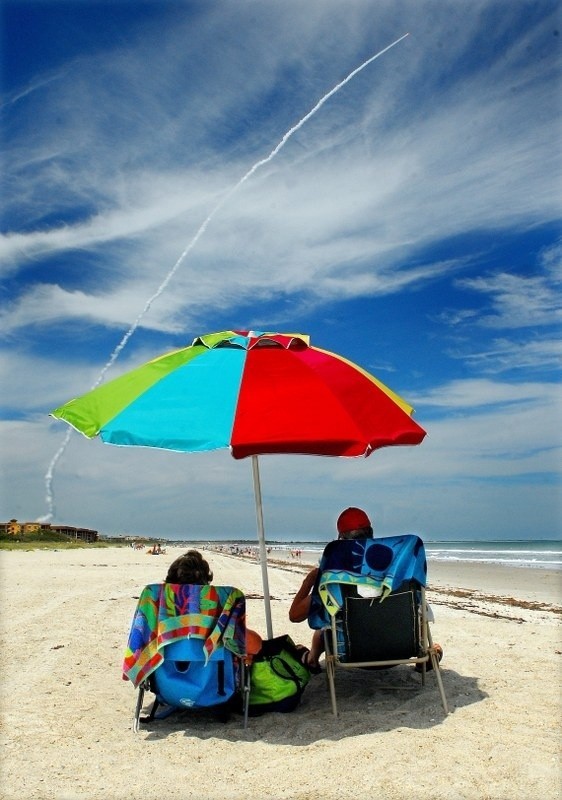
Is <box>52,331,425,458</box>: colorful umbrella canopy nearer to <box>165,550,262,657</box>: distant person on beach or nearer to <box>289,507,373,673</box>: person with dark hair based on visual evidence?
<box>289,507,373,673</box>: person with dark hair

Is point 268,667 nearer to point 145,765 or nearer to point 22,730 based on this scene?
point 145,765

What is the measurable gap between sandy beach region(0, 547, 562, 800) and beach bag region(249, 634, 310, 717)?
0.34 ft

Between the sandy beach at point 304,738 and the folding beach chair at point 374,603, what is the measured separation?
1.35 feet

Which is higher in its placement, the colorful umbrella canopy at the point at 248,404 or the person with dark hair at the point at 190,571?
the colorful umbrella canopy at the point at 248,404

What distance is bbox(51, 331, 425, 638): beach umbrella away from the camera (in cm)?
420

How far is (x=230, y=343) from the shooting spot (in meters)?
5.20

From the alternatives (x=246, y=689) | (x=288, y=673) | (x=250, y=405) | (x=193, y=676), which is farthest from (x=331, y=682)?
(x=250, y=405)

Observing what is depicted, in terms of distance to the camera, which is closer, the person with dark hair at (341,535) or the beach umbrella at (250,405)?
the beach umbrella at (250,405)

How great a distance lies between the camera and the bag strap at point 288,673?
4.93 m

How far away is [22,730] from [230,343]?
10.1 ft

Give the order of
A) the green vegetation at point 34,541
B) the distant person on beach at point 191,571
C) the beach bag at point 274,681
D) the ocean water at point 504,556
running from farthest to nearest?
the green vegetation at point 34,541 < the ocean water at point 504,556 < the beach bag at point 274,681 < the distant person on beach at point 191,571

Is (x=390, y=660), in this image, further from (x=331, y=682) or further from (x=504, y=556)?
(x=504, y=556)

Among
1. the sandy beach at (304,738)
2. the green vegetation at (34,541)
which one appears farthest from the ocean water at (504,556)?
the sandy beach at (304,738)

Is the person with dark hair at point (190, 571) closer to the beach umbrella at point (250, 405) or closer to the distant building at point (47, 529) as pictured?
the beach umbrella at point (250, 405)
